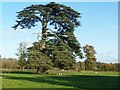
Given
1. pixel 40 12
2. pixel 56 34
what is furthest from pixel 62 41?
pixel 40 12

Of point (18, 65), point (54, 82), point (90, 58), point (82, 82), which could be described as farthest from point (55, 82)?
point (90, 58)

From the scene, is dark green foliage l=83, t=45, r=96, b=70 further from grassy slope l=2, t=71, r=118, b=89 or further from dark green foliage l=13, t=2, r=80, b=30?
grassy slope l=2, t=71, r=118, b=89

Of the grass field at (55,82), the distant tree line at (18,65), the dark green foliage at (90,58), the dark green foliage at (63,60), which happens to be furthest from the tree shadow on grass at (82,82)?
the dark green foliage at (90,58)

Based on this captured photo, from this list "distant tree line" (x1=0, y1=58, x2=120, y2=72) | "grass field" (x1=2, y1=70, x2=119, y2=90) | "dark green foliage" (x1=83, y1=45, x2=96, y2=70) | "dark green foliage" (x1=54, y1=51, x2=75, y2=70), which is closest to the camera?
"grass field" (x1=2, y1=70, x2=119, y2=90)

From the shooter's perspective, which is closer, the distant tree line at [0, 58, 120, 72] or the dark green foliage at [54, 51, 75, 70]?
the dark green foliage at [54, 51, 75, 70]

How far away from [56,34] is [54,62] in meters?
4.22

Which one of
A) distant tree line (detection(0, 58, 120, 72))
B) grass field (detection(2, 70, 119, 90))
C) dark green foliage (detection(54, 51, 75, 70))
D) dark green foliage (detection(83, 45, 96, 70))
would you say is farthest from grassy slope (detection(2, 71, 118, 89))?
dark green foliage (detection(83, 45, 96, 70))

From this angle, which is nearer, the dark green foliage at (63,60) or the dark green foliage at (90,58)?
the dark green foliage at (63,60)

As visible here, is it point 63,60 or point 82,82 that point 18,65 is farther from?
point 82,82

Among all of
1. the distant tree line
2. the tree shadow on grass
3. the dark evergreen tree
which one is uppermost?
the dark evergreen tree

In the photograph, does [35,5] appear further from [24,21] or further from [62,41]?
[62,41]

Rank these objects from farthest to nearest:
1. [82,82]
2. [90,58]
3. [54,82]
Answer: [90,58]
[82,82]
[54,82]

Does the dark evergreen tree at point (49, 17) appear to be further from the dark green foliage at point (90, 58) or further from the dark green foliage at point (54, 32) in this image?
the dark green foliage at point (90, 58)

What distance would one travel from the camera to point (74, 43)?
39750 millimetres
